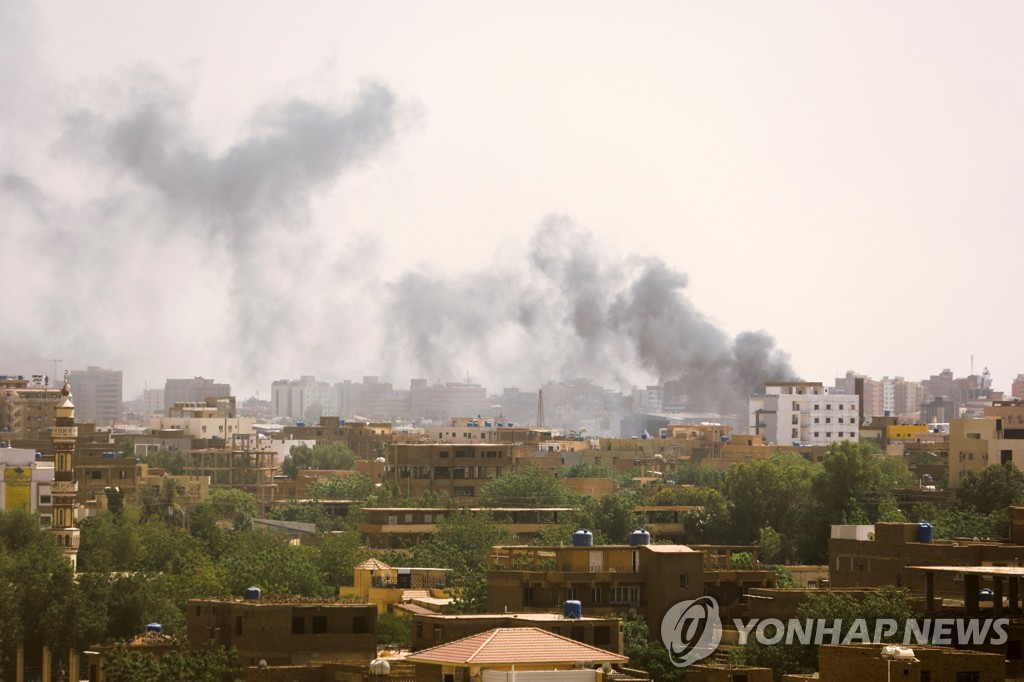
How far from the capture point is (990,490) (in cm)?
9425

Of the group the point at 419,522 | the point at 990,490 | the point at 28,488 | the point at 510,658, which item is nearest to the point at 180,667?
the point at 510,658

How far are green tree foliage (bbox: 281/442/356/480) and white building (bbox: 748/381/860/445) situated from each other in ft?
95.0

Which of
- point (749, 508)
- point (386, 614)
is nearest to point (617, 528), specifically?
point (749, 508)

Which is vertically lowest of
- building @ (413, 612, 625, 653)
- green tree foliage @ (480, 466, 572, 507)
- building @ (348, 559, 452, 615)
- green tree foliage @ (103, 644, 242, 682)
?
green tree foliage @ (103, 644, 242, 682)

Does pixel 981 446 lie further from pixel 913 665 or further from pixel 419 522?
pixel 913 665

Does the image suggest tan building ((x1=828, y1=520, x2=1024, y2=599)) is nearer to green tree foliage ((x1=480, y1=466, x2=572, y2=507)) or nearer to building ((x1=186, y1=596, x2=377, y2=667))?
building ((x1=186, y1=596, x2=377, y2=667))

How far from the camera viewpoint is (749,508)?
101 meters

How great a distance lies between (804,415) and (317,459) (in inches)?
1328

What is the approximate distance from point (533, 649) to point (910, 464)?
97.4 meters

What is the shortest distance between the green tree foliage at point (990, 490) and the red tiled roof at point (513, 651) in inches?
2092

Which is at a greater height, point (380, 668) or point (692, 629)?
point (380, 668)

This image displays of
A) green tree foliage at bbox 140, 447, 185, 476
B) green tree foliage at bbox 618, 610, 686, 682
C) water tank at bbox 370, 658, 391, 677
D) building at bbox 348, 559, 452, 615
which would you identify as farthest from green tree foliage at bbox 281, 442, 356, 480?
water tank at bbox 370, 658, 391, 677

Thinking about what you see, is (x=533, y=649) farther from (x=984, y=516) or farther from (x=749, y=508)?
(x=749, y=508)

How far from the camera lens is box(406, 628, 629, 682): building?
1510 inches
